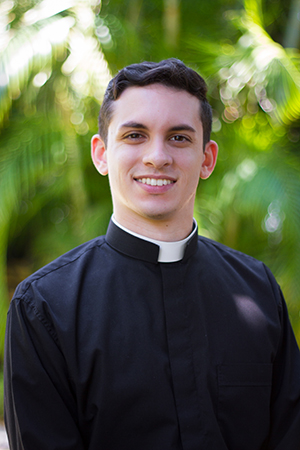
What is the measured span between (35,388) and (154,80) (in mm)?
1071

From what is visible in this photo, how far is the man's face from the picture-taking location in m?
1.38

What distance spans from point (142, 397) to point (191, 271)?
18.9 inches

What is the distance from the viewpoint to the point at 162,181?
4.57ft

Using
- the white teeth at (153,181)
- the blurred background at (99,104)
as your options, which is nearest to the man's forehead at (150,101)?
the white teeth at (153,181)

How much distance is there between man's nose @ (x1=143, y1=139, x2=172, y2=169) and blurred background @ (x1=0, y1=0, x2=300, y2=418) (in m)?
1.87

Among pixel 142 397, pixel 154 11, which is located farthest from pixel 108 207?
pixel 142 397

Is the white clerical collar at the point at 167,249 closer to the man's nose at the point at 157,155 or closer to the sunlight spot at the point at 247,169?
the man's nose at the point at 157,155

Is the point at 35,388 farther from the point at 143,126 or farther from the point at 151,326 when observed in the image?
the point at 143,126

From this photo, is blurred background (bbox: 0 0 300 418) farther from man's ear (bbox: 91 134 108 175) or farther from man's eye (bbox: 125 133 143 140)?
man's eye (bbox: 125 133 143 140)

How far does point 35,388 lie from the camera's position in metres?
1.18

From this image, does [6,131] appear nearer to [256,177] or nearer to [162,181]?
[256,177]

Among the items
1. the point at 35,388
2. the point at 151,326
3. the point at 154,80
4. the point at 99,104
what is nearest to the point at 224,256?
the point at 151,326

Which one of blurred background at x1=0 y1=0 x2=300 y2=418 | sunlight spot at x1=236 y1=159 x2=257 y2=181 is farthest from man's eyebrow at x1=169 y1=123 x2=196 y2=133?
sunlight spot at x1=236 y1=159 x2=257 y2=181

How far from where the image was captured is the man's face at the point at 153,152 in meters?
1.38
